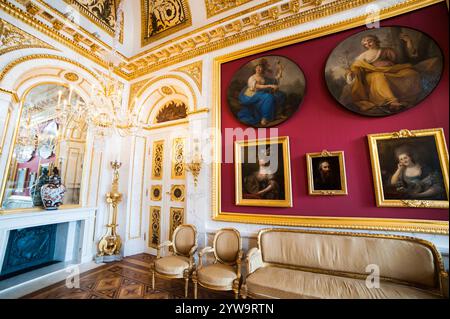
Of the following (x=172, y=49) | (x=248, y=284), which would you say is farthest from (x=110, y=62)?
(x=248, y=284)

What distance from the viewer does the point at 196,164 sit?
3633 millimetres

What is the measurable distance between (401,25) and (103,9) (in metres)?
5.96

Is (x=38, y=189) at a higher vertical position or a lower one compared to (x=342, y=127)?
lower

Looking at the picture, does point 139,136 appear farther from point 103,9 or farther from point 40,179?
point 103,9

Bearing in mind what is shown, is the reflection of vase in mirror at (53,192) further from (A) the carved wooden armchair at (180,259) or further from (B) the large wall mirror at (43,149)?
(A) the carved wooden armchair at (180,259)

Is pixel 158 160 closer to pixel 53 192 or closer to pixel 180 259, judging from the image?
pixel 53 192

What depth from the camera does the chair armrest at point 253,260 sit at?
2.52 m

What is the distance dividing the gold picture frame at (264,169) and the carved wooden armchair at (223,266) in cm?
61

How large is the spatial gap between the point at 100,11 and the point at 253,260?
6189mm

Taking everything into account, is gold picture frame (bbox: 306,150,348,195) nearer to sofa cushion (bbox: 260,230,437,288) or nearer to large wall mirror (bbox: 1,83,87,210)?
sofa cushion (bbox: 260,230,437,288)

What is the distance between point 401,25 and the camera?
2645mm

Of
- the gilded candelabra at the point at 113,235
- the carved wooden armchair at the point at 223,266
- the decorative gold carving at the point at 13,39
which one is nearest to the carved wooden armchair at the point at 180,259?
the carved wooden armchair at the point at 223,266

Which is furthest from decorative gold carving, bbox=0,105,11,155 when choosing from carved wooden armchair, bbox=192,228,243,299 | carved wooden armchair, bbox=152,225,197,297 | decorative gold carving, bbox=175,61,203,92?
carved wooden armchair, bbox=192,228,243,299

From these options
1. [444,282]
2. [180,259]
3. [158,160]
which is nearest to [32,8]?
[158,160]
